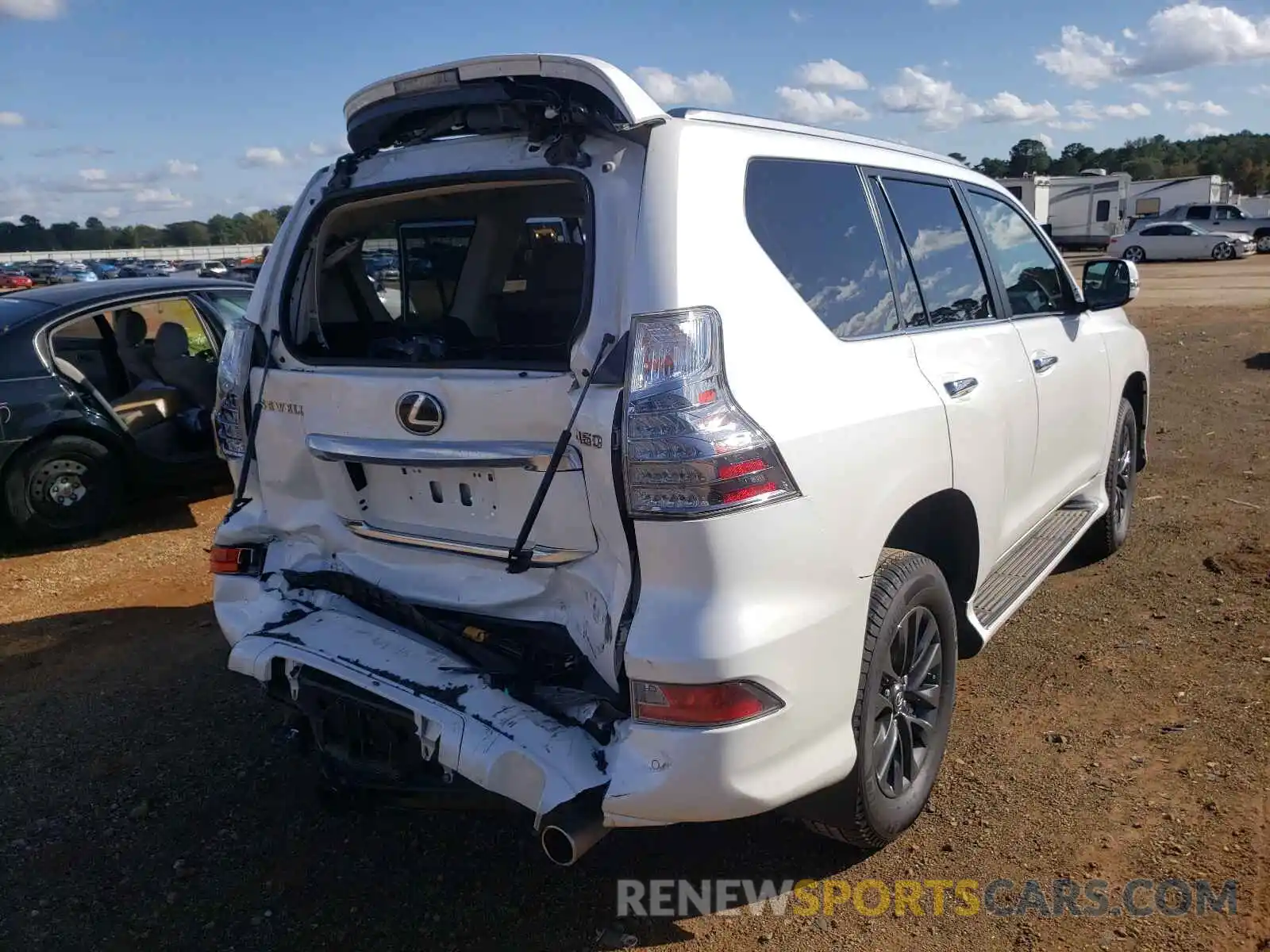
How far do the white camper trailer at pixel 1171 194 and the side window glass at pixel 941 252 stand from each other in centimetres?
4599

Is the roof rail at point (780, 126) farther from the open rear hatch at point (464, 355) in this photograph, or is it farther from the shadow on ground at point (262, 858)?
the shadow on ground at point (262, 858)

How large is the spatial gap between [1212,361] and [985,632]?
9.56 m

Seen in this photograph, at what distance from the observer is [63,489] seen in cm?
628

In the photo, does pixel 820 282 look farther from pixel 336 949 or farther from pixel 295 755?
pixel 295 755

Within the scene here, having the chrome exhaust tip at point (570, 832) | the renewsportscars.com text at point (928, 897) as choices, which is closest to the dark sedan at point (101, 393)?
the renewsportscars.com text at point (928, 897)

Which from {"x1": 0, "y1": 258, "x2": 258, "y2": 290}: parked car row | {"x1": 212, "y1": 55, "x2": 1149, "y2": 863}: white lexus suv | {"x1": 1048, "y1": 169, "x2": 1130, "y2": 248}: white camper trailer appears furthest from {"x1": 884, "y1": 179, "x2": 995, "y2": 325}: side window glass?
{"x1": 1048, "y1": 169, "x2": 1130, "y2": 248}: white camper trailer

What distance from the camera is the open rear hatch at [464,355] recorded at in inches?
→ 96.0

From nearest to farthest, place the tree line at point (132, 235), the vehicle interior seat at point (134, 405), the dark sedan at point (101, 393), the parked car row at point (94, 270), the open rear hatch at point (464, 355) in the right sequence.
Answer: the open rear hatch at point (464, 355) → the dark sedan at point (101, 393) → the vehicle interior seat at point (134, 405) → the parked car row at point (94, 270) → the tree line at point (132, 235)

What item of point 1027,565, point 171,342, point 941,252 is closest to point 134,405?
point 171,342

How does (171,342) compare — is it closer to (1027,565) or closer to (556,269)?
(556,269)

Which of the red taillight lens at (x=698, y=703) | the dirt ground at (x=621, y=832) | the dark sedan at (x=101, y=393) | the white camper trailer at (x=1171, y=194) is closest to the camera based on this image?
the red taillight lens at (x=698, y=703)

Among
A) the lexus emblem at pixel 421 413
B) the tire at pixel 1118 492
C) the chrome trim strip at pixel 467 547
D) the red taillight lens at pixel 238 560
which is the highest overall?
the lexus emblem at pixel 421 413

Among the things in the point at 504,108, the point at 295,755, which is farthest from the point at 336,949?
the point at 504,108

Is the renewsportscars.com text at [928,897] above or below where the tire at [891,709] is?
below
